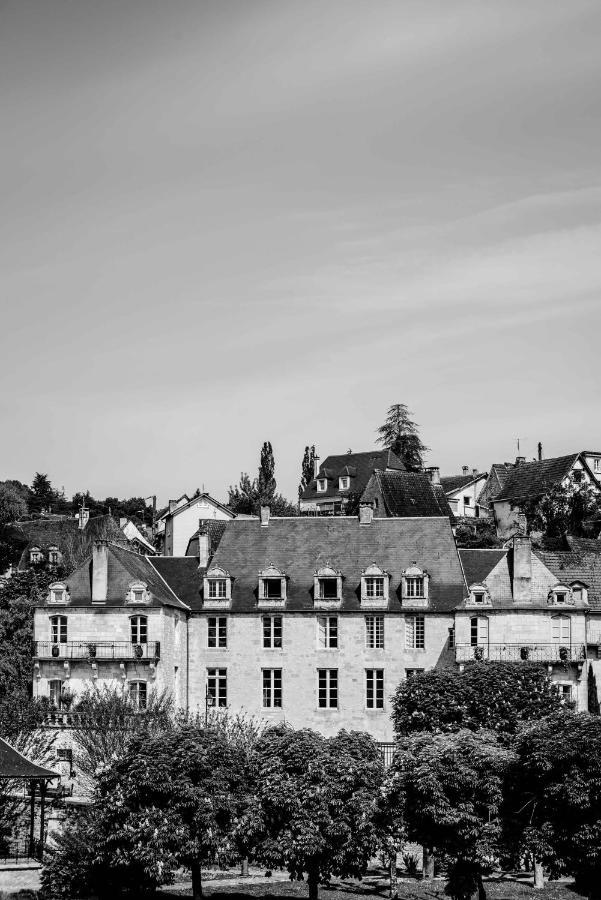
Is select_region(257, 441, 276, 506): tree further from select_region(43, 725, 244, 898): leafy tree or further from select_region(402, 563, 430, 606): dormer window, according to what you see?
select_region(43, 725, 244, 898): leafy tree

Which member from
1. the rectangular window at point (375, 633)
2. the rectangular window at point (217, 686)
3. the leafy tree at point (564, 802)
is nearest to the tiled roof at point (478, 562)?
the rectangular window at point (375, 633)

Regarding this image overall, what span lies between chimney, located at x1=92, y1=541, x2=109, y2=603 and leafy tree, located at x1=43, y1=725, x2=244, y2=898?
1019 inches

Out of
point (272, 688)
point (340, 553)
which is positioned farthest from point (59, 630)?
point (340, 553)

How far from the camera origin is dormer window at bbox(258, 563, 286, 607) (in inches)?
3383

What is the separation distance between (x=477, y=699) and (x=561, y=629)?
10784 mm

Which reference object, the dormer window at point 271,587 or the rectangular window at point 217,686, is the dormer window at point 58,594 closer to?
the rectangular window at point 217,686

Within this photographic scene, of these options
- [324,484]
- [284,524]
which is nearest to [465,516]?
[324,484]

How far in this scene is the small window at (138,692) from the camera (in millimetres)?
81562

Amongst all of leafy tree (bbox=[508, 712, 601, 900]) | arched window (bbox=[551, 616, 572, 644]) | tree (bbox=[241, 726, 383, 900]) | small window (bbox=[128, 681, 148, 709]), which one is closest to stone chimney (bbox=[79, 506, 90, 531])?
small window (bbox=[128, 681, 148, 709])

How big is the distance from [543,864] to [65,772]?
91.5 feet

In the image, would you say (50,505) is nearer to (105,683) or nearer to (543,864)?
(105,683)

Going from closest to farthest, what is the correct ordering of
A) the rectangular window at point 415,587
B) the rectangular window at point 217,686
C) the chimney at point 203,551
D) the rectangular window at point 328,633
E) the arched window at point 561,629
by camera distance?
A: the arched window at point 561,629 → the rectangular window at point 415,587 → the rectangular window at point 328,633 → the rectangular window at point 217,686 → the chimney at point 203,551

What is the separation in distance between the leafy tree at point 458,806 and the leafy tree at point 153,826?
21.9ft

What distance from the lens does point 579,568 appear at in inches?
3406
